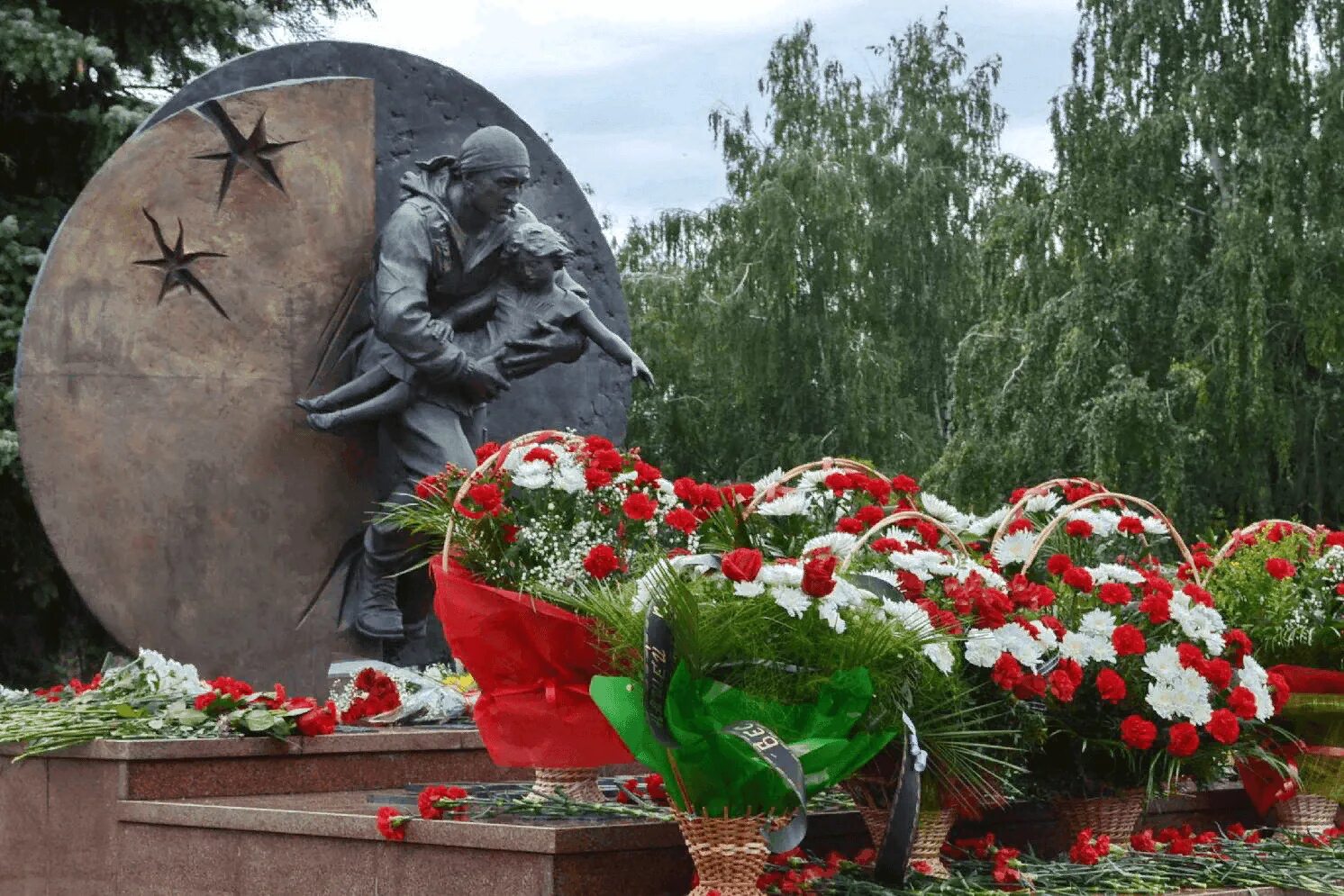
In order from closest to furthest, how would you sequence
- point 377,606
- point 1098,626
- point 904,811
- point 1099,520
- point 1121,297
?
point 904,811, point 1098,626, point 1099,520, point 377,606, point 1121,297

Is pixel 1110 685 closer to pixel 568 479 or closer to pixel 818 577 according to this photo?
pixel 818 577

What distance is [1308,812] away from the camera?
229 inches

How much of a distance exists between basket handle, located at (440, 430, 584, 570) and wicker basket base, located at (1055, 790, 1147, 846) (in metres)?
1.65

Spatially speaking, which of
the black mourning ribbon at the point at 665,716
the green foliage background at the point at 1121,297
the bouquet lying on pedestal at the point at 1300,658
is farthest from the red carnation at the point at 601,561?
the green foliage background at the point at 1121,297

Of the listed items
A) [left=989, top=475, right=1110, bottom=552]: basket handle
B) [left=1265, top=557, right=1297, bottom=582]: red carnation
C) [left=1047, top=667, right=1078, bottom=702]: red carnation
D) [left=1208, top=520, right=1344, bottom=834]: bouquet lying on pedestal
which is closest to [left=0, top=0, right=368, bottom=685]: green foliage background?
[left=989, top=475, right=1110, bottom=552]: basket handle

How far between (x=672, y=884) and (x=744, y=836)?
606 mm

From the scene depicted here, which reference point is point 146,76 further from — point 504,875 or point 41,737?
point 504,875

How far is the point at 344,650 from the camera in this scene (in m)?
8.95

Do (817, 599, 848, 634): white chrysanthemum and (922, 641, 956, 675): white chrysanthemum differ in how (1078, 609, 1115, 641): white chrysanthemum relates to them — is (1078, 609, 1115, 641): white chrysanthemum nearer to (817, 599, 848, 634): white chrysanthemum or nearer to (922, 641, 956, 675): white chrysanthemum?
(922, 641, 956, 675): white chrysanthemum

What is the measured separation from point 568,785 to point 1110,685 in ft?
4.70

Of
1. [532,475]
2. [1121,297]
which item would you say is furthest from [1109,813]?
[1121,297]

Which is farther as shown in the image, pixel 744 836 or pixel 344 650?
pixel 344 650

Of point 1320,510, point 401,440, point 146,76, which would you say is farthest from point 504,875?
point 1320,510

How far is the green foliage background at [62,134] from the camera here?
41.0ft
